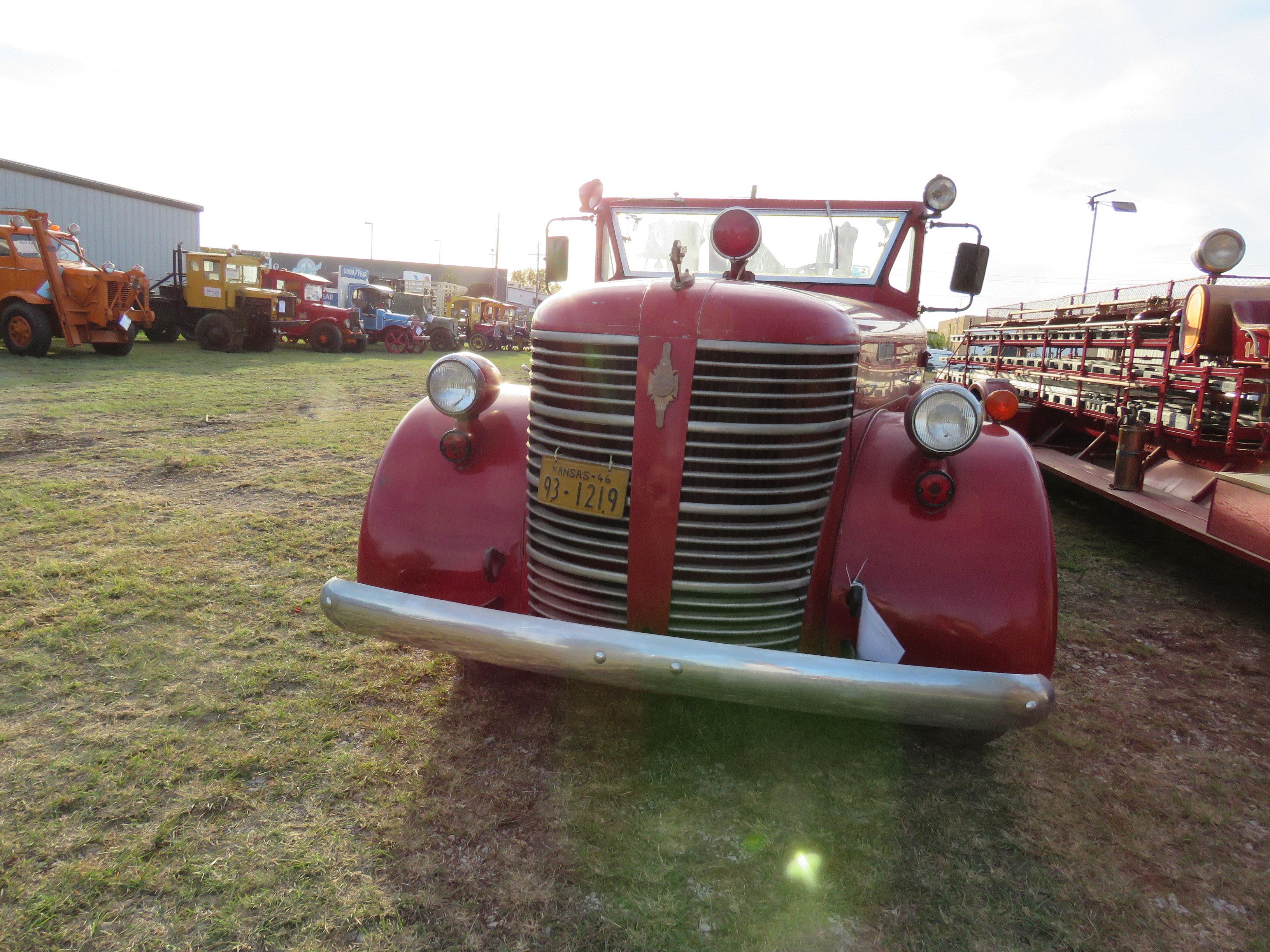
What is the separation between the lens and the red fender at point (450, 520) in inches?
108

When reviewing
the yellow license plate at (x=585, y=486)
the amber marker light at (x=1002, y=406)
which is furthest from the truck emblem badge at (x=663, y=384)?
the amber marker light at (x=1002, y=406)

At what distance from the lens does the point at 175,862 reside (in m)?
2.08

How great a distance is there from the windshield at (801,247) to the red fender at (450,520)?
1632 mm

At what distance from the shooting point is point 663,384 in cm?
228

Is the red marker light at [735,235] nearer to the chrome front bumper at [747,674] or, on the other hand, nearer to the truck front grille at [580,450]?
the truck front grille at [580,450]

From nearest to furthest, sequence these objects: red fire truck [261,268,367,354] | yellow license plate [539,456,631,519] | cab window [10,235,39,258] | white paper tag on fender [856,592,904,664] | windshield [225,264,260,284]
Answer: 1. white paper tag on fender [856,592,904,664]
2. yellow license plate [539,456,631,519]
3. cab window [10,235,39,258]
4. windshield [225,264,260,284]
5. red fire truck [261,268,367,354]

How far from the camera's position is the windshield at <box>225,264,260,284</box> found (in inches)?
774

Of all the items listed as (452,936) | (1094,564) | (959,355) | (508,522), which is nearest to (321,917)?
(452,936)

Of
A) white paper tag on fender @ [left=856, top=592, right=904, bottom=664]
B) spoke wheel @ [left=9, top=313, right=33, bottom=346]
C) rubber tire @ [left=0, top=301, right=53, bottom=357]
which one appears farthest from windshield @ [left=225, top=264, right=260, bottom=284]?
white paper tag on fender @ [left=856, top=592, right=904, bottom=664]

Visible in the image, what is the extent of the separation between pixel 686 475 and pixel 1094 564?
4220mm

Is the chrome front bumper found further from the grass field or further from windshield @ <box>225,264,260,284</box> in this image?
windshield @ <box>225,264,260,284</box>

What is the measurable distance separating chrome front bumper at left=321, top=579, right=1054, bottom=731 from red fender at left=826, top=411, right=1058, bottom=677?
375 millimetres

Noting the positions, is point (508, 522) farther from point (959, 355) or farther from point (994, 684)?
point (959, 355)

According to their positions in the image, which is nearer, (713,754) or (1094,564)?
(713,754)
